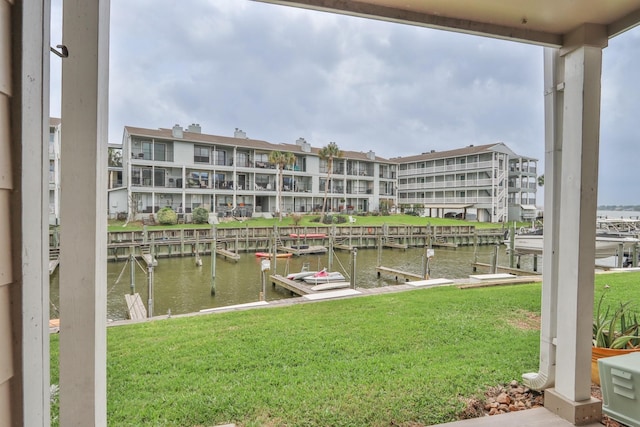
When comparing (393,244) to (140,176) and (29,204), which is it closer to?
(140,176)

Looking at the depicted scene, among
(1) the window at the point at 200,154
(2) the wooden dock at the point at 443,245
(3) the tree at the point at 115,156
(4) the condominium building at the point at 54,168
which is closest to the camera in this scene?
(4) the condominium building at the point at 54,168

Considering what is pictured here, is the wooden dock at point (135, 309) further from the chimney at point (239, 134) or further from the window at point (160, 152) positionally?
the chimney at point (239, 134)

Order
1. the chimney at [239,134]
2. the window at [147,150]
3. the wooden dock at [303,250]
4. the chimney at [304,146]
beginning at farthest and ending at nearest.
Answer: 1. the chimney at [304,146]
2. the chimney at [239,134]
3. the window at [147,150]
4. the wooden dock at [303,250]

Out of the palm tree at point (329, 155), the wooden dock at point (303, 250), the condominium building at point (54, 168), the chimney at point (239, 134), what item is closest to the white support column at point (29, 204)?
the condominium building at point (54, 168)

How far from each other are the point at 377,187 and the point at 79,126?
36.9 metres

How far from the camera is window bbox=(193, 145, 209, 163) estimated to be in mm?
27531

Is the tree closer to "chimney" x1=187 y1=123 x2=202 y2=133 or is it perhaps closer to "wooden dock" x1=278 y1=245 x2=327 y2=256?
"chimney" x1=187 y1=123 x2=202 y2=133

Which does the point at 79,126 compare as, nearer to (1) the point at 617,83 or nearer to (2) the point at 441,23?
(2) the point at 441,23

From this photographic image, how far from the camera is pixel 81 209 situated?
1242 millimetres

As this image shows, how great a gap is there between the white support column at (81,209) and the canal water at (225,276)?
6.92 metres

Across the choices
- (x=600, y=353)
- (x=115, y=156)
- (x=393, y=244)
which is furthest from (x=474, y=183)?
(x=600, y=353)

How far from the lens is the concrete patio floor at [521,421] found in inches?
82.5

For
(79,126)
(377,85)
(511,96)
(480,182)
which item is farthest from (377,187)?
(79,126)

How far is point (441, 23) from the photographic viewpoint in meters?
1.98
